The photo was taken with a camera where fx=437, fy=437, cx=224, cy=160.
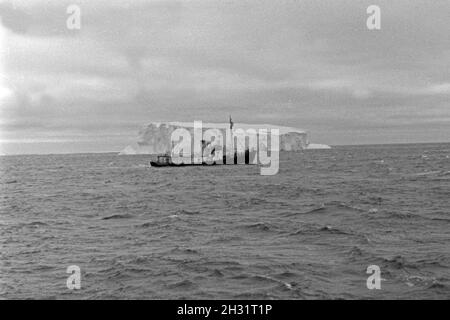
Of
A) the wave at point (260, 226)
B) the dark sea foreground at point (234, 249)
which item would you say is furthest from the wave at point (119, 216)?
the wave at point (260, 226)

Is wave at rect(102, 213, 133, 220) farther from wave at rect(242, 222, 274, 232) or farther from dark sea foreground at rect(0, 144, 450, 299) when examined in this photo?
wave at rect(242, 222, 274, 232)

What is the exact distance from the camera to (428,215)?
1179 inches

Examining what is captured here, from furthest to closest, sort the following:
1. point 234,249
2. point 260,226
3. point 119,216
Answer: point 119,216
point 260,226
point 234,249

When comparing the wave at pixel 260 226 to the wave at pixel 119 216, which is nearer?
the wave at pixel 260 226

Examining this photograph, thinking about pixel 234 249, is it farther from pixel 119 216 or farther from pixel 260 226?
pixel 119 216

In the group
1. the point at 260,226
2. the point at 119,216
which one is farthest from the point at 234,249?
the point at 119,216

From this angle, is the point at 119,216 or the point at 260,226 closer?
the point at 260,226

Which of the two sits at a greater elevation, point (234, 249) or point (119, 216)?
point (234, 249)

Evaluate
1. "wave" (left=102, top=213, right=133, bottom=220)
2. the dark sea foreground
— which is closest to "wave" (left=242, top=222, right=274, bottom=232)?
the dark sea foreground

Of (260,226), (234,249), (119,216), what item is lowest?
(119,216)

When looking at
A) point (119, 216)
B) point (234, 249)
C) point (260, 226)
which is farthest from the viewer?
point (119, 216)

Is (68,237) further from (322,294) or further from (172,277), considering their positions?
(322,294)

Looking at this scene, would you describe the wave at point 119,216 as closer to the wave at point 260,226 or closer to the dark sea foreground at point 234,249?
the dark sea foreground at point 234,249

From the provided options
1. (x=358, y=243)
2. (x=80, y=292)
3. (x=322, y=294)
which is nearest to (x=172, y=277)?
(x=80, y=292)
